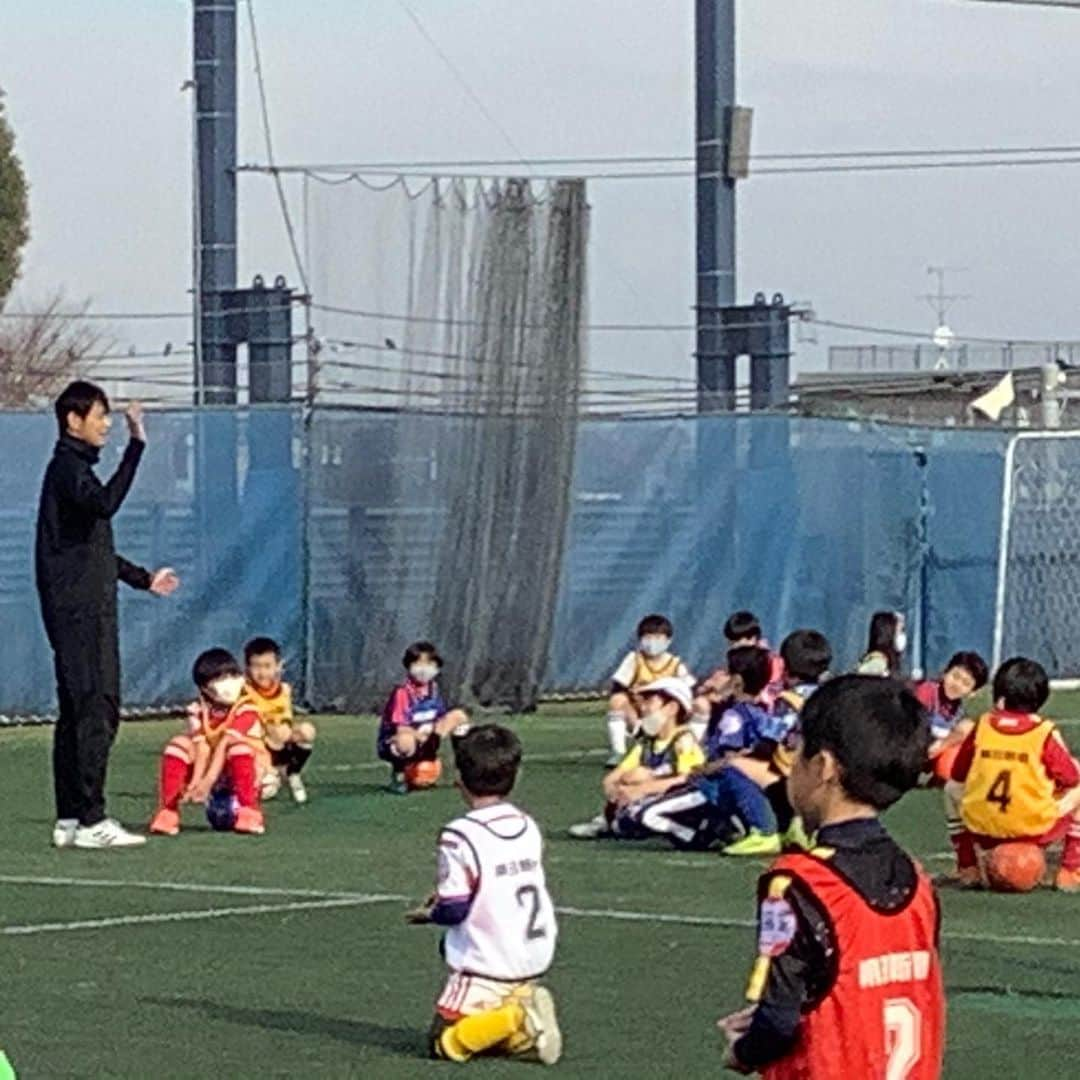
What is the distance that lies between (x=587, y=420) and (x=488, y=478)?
3.91ft

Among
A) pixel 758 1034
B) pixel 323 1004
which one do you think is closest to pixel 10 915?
pixel 323 1004

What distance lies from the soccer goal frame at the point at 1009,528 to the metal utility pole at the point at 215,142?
6.70 m

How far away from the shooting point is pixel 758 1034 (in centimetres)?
508

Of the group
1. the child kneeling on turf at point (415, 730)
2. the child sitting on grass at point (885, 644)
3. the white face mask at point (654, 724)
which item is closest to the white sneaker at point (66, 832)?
the white face mask at point (654, 724)

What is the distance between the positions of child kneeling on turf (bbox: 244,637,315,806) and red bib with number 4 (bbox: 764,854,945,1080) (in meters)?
11.8

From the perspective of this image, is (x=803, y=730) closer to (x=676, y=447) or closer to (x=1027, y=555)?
(x=676, y=447)

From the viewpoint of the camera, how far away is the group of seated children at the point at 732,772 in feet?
47.9

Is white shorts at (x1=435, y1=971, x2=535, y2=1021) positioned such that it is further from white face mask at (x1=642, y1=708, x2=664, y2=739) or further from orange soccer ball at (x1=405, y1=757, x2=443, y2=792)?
orange soccer ball at (x1=405, y1=757, x2=443, y2=792)

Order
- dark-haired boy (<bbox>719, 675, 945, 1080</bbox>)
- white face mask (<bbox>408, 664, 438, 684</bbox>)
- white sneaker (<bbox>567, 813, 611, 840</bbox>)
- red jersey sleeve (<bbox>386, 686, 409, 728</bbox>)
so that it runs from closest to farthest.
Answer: dark-haired boy (<bbox>719, 675, 945, 1080</bbox>)
white sneaker (<bbox>567, 813, 611, 840</bbox>)
red jersey sleeve (<bbox>386, 686, 409, 728</bbox>)
white face mask (<bbox>408, 664, 438, 684</bbox>)

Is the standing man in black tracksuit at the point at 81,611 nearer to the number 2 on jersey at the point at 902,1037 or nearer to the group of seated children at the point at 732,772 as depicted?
the group of seated children at the point at 732,772

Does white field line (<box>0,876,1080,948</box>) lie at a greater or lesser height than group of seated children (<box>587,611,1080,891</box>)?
lesser

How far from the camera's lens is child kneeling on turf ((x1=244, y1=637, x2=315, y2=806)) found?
17359 millimetres

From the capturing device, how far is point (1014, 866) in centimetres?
1299

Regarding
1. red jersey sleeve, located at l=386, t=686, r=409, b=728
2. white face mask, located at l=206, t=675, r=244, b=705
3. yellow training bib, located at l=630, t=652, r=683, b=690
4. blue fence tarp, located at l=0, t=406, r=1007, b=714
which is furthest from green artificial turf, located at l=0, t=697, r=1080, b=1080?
blue fence tarp, located at l=0, t=406, r=1007, b=714
